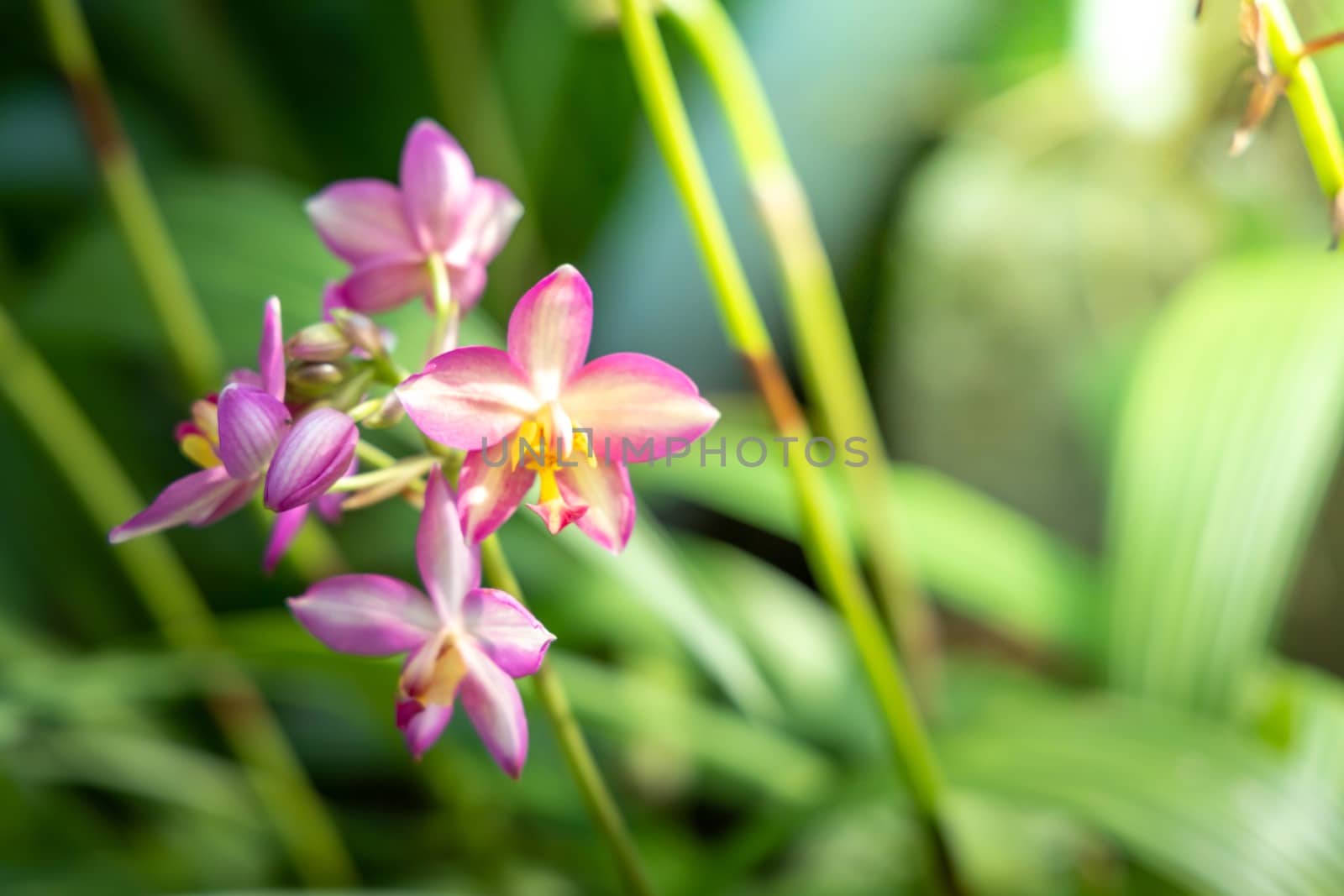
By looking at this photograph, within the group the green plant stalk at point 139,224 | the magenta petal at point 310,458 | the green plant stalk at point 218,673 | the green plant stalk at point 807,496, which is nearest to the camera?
the magenta petal at point 310,458

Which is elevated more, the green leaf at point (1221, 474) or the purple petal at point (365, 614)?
the green leaf at point (1221, 474)

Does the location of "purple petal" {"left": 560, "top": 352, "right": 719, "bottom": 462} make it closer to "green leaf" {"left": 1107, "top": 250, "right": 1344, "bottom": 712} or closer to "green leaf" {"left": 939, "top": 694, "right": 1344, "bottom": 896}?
"green leaf" {"left": 939, "top": 694, "right": 1344, "bottom": 896}

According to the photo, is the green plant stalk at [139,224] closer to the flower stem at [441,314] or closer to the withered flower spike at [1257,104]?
the flower stem at [441,314]

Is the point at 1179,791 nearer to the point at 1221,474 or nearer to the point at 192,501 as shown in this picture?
the point at 1221,474

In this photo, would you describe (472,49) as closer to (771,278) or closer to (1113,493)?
(771,278)

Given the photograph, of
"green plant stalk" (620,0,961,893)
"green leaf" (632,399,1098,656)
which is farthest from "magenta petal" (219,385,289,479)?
"green leaf" (632,399,1098,656)

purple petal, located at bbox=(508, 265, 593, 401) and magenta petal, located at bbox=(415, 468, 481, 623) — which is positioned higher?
purple petal, located at bbox=(508, 265, 593, 401)

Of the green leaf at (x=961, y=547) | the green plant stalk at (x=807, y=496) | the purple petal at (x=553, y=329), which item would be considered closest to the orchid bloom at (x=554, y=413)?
the purple petal at (x=553, y=329)
